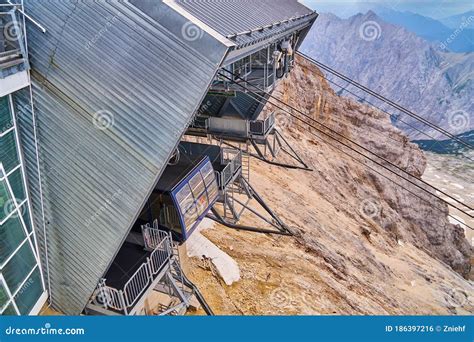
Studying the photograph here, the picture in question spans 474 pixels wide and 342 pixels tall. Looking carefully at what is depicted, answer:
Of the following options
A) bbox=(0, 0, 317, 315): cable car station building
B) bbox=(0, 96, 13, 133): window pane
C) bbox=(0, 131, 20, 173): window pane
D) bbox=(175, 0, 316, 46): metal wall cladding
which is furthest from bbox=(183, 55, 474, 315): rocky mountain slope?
bbox=(175, 0, 316, 46): metal wall cladding

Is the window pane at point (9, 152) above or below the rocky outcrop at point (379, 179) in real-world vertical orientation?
below

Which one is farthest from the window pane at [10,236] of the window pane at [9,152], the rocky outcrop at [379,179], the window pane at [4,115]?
the rocky outcrop at [379,179]

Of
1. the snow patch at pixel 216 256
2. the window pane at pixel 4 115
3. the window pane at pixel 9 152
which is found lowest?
the snow patch at pixel 216 256

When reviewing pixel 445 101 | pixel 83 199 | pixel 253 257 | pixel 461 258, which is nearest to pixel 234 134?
pixel 253 257

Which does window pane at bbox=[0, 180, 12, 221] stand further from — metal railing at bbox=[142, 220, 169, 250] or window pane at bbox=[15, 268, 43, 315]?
metal railing at bbox=[142, 220, 169, 250]

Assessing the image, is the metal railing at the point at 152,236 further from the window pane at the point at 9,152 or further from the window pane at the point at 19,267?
the window pane at the point at 9,152

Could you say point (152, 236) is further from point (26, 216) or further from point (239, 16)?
point (239, 16)
